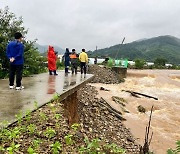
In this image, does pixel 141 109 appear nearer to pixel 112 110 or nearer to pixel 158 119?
pixel 158 119

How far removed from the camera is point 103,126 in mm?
11492

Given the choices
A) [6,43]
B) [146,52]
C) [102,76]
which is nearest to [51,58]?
[6,43]

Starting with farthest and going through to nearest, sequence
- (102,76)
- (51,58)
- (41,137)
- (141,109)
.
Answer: (102,76) → (141,109) → (51,58) → (41,137)

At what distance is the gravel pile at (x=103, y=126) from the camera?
10030mm

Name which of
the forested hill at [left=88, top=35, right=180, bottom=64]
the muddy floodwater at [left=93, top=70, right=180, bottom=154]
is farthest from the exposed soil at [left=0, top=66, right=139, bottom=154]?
the forested hill at [left=88, top=35, right=180, bottom=64]

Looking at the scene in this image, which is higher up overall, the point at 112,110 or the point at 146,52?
the point at 146,52

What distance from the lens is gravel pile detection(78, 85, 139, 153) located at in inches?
395

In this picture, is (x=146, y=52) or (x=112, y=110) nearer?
(x=112, y=110)

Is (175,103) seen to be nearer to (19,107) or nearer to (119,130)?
(119,130)

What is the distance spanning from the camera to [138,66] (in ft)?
149

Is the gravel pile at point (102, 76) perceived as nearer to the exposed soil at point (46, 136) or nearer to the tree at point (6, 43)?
the tree at point (6, 43)

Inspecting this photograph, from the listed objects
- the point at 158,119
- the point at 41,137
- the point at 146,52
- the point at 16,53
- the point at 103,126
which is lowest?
the point at 158,119

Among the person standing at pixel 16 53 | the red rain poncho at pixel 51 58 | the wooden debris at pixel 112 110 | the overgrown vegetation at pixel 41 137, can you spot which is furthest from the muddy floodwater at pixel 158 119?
the overgrown vegetation at pixel 41 137

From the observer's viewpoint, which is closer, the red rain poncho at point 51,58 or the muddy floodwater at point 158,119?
the muddy floodwater at point 158,119
